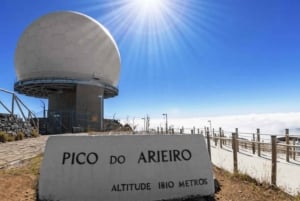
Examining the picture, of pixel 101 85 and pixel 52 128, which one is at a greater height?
pixel 101 85

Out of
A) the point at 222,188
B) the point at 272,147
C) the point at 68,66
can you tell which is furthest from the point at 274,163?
the point at 68,66

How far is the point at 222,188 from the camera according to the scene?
19.1 ft

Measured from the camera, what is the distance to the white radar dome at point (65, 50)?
31125mm

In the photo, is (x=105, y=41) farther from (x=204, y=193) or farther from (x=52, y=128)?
(x=204, y=193)

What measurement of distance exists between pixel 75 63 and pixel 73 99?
4.92m

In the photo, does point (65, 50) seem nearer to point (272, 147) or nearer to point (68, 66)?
point (68, 66)

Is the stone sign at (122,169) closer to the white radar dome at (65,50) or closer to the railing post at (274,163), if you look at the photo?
the railing post at (274,163)

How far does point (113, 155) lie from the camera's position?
17.5 feet

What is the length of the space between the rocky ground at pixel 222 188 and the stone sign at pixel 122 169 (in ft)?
1.16

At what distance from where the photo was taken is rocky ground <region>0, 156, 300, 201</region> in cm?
500

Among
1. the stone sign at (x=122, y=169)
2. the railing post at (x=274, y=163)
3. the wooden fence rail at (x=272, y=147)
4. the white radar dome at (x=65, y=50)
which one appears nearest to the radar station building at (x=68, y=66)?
the white radar dome at (x=65, y=50)

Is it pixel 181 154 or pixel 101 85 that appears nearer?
pixel 181 154

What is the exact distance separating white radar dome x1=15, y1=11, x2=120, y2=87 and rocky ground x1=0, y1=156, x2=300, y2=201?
84.5 ft

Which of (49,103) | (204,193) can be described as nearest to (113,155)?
(204,193)
